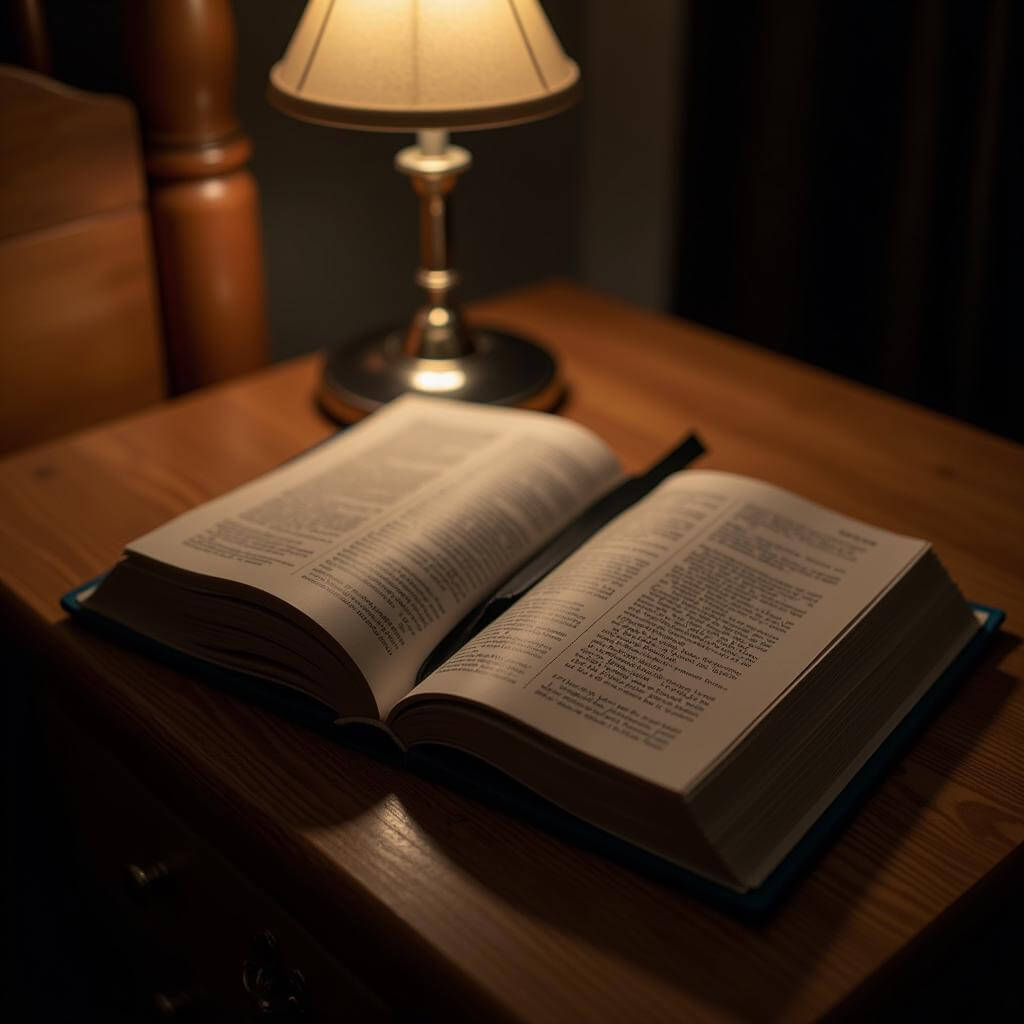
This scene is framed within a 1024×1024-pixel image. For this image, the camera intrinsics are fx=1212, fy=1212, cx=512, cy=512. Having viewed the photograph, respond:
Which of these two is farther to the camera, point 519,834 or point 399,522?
point 399,522

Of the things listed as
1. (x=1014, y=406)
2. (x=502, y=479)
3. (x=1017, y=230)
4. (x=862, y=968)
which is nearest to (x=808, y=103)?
(x=1017, y=230)

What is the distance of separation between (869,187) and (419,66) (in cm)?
68

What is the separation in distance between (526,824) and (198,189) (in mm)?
705

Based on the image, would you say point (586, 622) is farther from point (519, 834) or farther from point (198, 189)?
point (198, 189)

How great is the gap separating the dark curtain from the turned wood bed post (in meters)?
0.59

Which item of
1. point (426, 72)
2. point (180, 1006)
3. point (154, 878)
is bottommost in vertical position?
point (180, 1006)

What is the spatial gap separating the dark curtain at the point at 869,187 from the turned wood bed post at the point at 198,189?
0.59 metres

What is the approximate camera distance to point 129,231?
Answer: 3.44ft

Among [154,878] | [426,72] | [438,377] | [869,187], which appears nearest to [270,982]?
[154,878]

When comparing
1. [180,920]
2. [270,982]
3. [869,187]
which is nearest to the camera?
[270,982]

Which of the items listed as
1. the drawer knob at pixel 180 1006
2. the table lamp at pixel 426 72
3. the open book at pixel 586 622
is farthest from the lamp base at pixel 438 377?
the drawer knob at pixel 180 1006

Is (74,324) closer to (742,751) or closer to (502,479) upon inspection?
(502,479)

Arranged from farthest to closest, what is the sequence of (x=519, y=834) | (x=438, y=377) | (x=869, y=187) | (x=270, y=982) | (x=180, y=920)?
(x=869, y=187)
(x=438, y=377)
(x=180, y=920)
(x=270, y=982)
(x=519, y=834)

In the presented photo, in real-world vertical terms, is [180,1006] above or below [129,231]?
below
